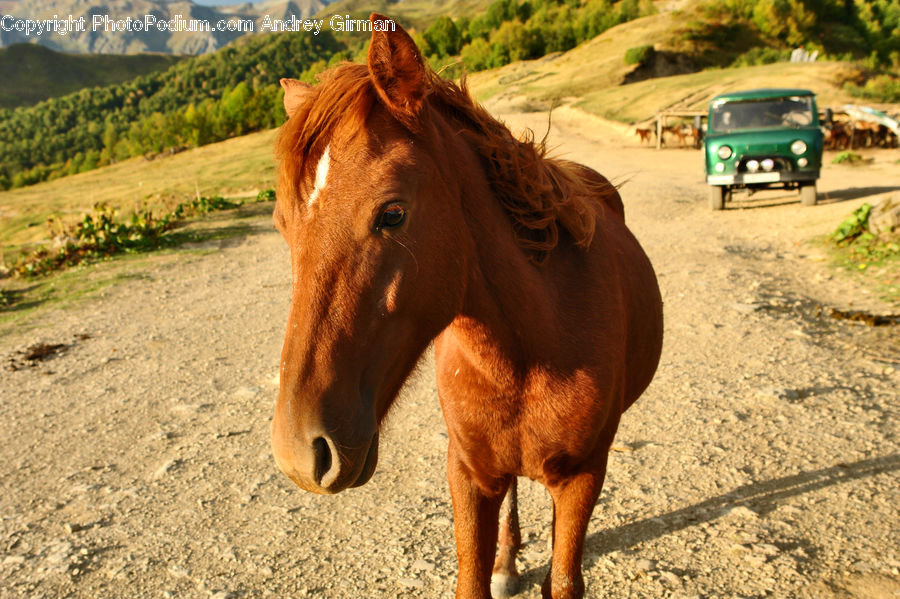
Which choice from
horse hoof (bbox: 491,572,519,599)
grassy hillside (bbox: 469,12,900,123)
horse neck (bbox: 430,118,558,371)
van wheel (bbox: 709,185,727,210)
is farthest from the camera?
grassy hillside (bbox: 469,12,900,123)

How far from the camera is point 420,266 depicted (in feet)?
4.76

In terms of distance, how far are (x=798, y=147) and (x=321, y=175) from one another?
11.8 meters

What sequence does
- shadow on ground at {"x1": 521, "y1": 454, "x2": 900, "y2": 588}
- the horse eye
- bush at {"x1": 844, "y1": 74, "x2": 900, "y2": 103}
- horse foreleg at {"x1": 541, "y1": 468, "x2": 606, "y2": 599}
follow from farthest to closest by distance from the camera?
bush at {"x1": 844, "y1": 74, "x2": 900, "y2": 103} < shadow on ground at {"x1": 521, "y1": 454, "x2": 900, "y2": 588} < horse foreleg at {"x1": 541, "y1": 468, "x2": 606, "y2": 599} < the horse eye

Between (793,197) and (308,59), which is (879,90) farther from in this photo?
(308,59)

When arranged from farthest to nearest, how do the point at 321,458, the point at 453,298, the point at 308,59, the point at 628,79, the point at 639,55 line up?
1. the point at 308,59
2. the point at 639,55
3. the point at 628,79
4. the point at 453,298
5. the point at 321,458

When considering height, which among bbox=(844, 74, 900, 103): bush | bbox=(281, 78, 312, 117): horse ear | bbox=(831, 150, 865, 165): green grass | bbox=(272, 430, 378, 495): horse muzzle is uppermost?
bbox=(281, 78, 312, 117): horse ear

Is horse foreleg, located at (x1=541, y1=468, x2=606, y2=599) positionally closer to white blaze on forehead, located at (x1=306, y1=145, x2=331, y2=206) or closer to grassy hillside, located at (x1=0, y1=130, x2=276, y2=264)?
white blaze on forehead, located at (x1=306, y1=145, x2=331, y2=206)

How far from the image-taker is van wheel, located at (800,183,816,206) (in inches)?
442

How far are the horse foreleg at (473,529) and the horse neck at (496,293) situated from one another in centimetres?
51

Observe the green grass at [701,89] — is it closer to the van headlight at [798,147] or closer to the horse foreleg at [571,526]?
the van headlight at [798,147]

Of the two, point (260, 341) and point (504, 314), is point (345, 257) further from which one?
point (260, 341)

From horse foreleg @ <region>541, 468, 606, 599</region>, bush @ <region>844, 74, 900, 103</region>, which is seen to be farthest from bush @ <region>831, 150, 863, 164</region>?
horse foreleg @ <region>541, 468, 606, 599</region>

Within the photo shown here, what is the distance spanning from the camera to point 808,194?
11.3 metres

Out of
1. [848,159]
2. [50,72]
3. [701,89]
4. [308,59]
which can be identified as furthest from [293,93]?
[50,72]
